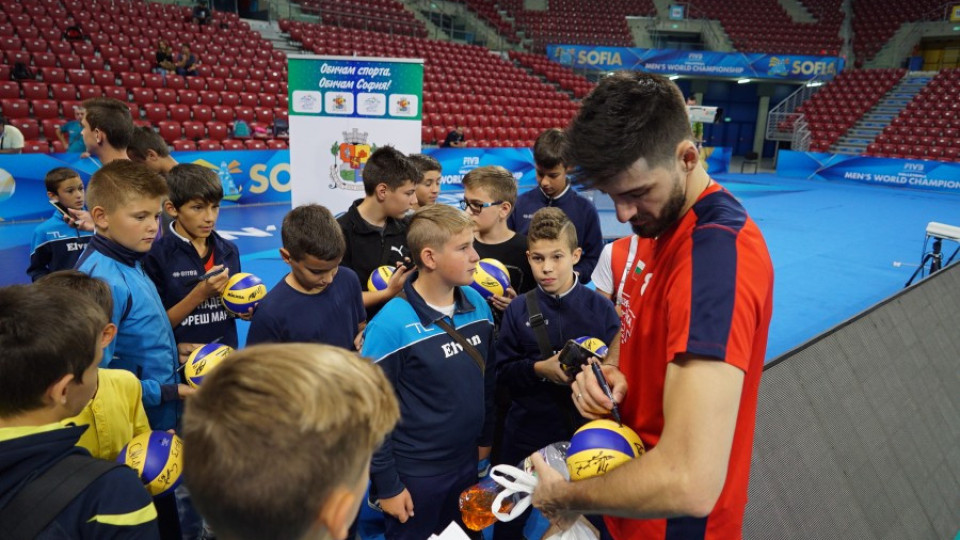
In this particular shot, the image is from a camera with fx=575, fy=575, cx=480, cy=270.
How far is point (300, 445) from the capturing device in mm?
941

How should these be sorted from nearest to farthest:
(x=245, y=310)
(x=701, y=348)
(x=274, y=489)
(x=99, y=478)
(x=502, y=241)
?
(x=274, y=489) → (x=701, y=348) → (x=99, y=478) → (x=245, y=310) → (x=502, y=241)

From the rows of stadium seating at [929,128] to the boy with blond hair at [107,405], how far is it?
24369 millimetres

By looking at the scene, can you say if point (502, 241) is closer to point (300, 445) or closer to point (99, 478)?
point (99, 478)

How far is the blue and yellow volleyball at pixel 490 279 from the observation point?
10.6ft

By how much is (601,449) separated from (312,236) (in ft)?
5.80

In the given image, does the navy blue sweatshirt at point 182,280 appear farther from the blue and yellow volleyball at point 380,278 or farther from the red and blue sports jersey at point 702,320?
the red and blue sports jersey at point 702,320

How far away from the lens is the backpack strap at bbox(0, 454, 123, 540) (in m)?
1.32

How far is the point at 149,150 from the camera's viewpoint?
418 centimetres

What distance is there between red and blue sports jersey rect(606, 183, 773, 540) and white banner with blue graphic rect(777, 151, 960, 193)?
22.7m

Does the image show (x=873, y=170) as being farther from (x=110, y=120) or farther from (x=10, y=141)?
(x=10, y=141)

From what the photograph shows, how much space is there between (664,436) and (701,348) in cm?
20

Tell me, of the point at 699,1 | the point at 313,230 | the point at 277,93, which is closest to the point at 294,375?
the point at 313,230

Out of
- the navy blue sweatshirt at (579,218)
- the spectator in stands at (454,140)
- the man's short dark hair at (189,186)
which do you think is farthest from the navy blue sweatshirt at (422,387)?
the spectator in stands at (454,140)

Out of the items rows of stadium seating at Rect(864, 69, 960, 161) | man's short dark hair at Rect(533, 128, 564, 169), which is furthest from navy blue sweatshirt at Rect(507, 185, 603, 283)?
rows of stadium seating at Rect(864, 69, 960, 161)
